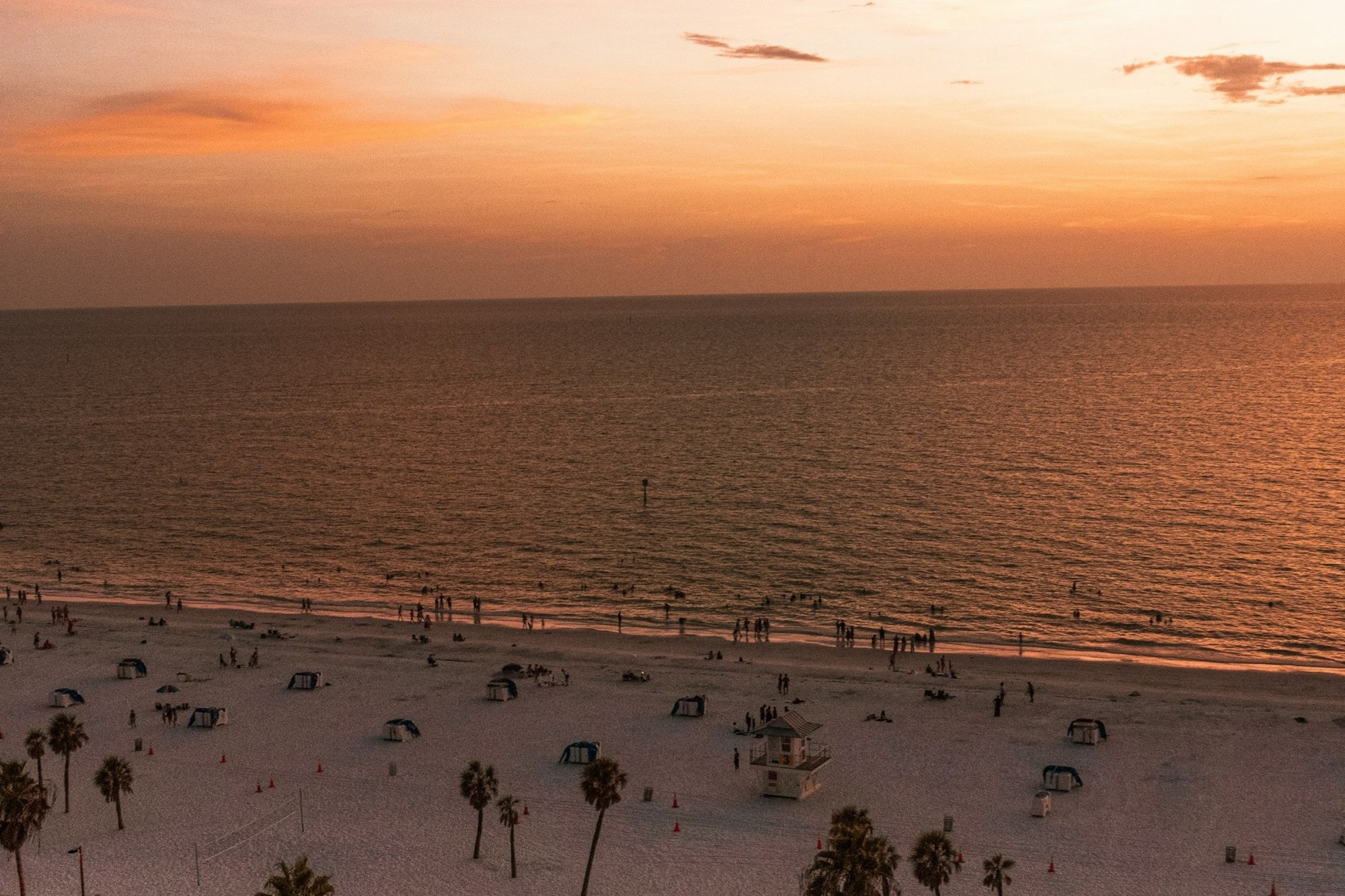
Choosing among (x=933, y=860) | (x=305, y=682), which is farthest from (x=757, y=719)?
(x=305, y=682)

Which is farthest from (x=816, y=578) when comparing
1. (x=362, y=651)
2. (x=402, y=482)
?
(x=402, y=482)

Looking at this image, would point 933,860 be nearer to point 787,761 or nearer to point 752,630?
point 787,761

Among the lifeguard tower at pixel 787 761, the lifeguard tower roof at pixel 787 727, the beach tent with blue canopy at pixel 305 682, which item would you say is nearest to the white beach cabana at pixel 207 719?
the beach tent with blue canopy at pixel 305 682

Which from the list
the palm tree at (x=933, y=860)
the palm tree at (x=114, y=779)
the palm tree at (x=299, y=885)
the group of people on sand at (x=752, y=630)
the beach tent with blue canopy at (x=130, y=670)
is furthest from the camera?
the group of people on sand at (x=752, y=630)

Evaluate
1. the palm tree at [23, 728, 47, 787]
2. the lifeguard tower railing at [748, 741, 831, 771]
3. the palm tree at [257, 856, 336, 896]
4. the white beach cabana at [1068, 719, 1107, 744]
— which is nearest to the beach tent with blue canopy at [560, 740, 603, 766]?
the lifeguard tower railing at [748, 741, 831, 771]

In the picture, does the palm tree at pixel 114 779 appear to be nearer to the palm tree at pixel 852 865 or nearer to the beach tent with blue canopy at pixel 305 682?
the beach tent with blue canopy at pixel 305 682

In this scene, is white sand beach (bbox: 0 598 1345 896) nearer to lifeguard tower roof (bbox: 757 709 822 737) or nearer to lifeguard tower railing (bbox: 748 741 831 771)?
lifeguard tower railing (bbox: 748 741 831 771)
